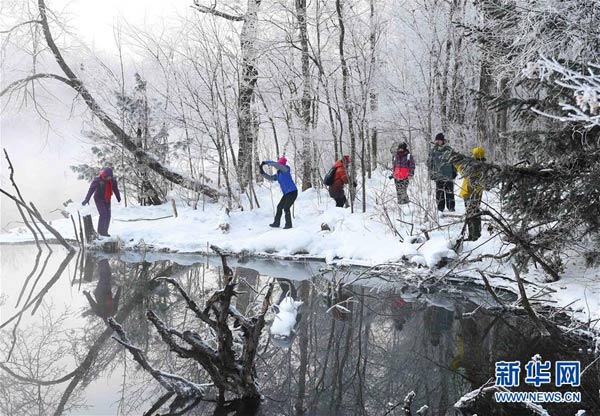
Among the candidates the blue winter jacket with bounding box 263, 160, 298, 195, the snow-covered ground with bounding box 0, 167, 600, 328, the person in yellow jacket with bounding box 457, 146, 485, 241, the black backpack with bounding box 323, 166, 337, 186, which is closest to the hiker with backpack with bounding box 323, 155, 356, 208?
the black backpack with bounding box 323, 166, 337, 186

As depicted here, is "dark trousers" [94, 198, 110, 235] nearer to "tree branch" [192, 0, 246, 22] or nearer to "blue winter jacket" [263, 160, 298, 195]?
"blue winter jacket" [263, 160, 298, 195]

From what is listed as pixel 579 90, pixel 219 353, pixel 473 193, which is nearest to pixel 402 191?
pixel 473 193

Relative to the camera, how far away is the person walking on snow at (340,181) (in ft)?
37.8

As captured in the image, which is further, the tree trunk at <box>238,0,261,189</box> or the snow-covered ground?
the tree trunk at <box>238,0,261,189</box>

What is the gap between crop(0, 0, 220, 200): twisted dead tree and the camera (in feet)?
46.3

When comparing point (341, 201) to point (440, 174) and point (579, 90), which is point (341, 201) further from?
point (579, 90)

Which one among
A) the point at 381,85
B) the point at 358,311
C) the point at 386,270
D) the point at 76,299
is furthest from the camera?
the point at 381,85

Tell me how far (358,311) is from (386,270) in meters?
1.63

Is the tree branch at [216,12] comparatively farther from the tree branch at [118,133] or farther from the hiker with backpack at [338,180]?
the hiker with backpack at [338,180]

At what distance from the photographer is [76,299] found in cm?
789

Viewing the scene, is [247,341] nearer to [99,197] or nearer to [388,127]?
[99,197]

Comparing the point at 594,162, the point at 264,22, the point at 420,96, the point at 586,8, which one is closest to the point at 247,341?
the point at 594,162

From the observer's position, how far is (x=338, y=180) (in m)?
11.7

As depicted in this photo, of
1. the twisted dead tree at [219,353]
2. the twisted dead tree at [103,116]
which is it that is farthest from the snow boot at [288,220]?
the twisted dead tree at [219,353]
